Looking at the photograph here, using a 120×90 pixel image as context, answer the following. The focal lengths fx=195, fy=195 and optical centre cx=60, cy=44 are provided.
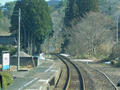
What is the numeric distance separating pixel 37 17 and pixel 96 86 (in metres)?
32.4

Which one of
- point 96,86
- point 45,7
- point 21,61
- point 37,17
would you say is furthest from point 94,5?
point 96,86

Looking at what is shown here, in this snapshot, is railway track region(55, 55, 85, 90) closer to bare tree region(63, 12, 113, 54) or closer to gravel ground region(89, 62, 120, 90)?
gravel ground region(89, 62, 120, 90)

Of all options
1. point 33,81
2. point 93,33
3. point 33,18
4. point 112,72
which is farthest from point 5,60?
point 33,18

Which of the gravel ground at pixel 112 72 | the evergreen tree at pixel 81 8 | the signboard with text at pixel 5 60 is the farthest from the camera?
the evergreen tree at pixel 81 8

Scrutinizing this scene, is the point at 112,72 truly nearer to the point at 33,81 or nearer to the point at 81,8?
the point at 33,81

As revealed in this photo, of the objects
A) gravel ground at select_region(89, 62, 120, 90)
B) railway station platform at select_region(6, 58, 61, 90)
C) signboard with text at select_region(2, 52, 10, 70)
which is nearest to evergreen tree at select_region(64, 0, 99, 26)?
gravel ground at select_region(89, 62, 120, 90)

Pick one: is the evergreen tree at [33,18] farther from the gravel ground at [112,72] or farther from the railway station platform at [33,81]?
the railway station platform at [33,81]

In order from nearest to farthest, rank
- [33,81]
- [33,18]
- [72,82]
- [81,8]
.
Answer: [33,81] < [72,82] < [33,18] < [81,8]

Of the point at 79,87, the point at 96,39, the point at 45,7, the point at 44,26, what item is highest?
the point at 45,7

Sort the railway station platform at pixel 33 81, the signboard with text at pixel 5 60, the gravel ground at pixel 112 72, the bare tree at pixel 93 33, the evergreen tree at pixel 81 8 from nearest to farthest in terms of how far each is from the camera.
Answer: the railway station platform at pixel 33 81 → the signboard with text at pixel 5 60 → the gravel ground at pixel 112 72 → the bare tree at pixel 93 33 → the evergreen tree at pixel 81 8

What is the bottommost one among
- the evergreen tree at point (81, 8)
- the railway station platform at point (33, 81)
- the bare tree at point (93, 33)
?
the railway station platform at point (33, 81)

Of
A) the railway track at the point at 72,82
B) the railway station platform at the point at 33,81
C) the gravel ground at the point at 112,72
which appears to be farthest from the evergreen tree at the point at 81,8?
the railway station platform at the point at 33,81

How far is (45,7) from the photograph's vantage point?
153 feet

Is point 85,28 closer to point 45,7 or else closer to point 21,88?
point 45,7
